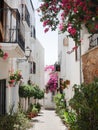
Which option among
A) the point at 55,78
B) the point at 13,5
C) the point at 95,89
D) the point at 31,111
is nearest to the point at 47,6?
the point at 95,89

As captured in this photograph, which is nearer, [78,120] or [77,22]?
[77,22]

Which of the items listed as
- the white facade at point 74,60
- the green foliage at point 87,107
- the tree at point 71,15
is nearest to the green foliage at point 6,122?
Answer: the green foliage at point 87,107

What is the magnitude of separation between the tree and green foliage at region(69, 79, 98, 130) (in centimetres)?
213

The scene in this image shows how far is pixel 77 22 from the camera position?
305 inches

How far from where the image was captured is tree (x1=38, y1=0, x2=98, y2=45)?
24.2 feet

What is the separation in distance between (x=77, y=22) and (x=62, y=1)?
1.85 ft

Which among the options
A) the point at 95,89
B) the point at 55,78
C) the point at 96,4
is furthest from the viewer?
the point at 55,78

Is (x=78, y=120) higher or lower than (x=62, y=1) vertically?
lower

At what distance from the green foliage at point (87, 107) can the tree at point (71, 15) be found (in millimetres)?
2128

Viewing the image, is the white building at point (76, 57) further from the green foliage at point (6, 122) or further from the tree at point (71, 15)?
the green foliage at point (6, 122)

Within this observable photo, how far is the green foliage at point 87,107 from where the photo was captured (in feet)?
32.8

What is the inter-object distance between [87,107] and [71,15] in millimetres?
3209

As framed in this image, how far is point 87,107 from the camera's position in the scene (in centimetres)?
1005

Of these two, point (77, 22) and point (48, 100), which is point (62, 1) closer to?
point (77, 22)
